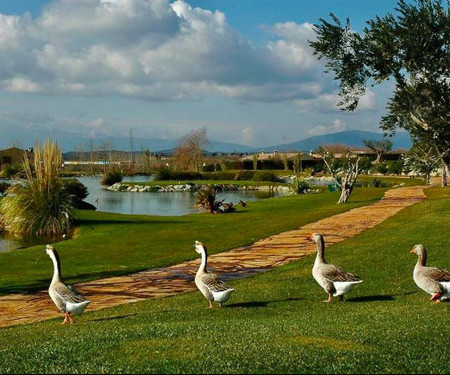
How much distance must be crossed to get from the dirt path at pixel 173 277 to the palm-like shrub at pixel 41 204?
11.7 metres

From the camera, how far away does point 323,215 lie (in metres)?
34.9

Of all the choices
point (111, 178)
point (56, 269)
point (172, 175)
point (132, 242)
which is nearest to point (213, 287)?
point (56, 269)

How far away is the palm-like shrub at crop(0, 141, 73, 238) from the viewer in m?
30.1

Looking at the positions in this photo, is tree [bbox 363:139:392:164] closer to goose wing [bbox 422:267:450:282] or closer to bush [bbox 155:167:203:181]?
bush [bbox 155:167:203:181]

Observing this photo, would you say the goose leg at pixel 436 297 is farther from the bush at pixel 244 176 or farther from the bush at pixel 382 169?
the bush at pixel 382 169

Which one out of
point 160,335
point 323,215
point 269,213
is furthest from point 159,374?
point 269,213

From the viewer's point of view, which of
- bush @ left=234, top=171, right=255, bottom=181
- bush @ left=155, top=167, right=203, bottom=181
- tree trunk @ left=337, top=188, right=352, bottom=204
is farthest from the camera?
bush @ left=234, top=171, right=255, bottom=181

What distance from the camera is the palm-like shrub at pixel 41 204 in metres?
30.1

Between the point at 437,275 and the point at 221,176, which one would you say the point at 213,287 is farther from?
the point at 221,176

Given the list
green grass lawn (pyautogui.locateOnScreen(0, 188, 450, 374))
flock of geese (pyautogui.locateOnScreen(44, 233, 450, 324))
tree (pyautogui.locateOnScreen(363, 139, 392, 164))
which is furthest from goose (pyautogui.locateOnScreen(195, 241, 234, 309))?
tree (pyautogui.locateOnScreen(363, 139, 392, 164))

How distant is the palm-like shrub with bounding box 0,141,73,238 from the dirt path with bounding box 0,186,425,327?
38.3 feet

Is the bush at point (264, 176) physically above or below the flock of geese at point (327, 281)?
below

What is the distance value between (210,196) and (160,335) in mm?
31972

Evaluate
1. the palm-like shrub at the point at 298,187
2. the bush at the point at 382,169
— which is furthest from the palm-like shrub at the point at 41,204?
the bush at the point at 382,169
